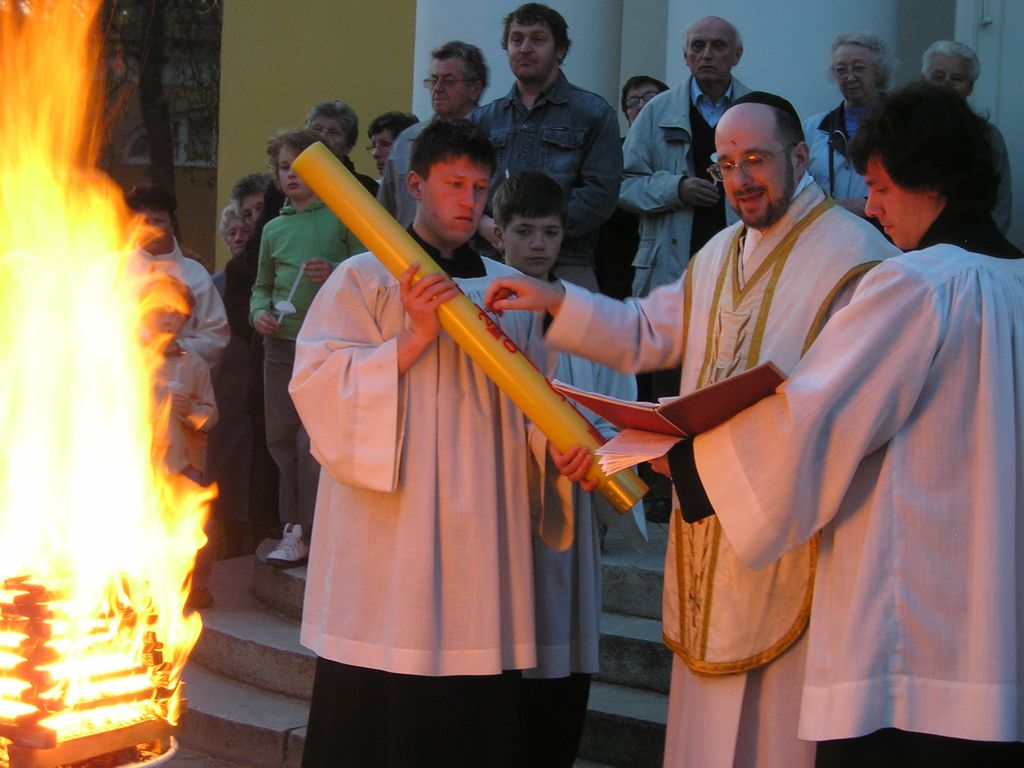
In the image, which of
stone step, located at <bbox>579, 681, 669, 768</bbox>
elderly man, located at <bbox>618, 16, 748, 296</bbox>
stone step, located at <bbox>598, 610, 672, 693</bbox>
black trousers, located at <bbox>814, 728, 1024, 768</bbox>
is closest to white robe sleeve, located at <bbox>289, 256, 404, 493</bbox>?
black trousers, located at <bbox>814, 728, 1024, 768</bbox>

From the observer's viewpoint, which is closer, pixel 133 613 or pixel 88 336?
pixel 133 613

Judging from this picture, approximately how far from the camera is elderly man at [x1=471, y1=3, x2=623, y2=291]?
649cm

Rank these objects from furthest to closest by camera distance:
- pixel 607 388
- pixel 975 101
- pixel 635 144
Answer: pixel 975 101, pixel 635 144, pixel 607 388

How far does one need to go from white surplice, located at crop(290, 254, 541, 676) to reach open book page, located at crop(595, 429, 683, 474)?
2.45 ft

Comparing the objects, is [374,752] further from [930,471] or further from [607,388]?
[930,471]

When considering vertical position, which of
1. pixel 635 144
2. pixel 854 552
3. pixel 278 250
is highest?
pixel 635 144

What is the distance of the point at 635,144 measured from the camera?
6.96 m

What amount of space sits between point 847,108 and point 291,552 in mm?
3391

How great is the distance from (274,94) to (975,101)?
5979mm

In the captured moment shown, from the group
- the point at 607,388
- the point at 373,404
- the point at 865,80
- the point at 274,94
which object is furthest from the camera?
the point at 274,94

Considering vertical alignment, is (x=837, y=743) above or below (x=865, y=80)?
below

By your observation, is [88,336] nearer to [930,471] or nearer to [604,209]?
[930,471]

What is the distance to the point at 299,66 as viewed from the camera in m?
11.4

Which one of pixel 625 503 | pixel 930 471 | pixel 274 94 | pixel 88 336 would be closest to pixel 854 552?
pixel 930 471
